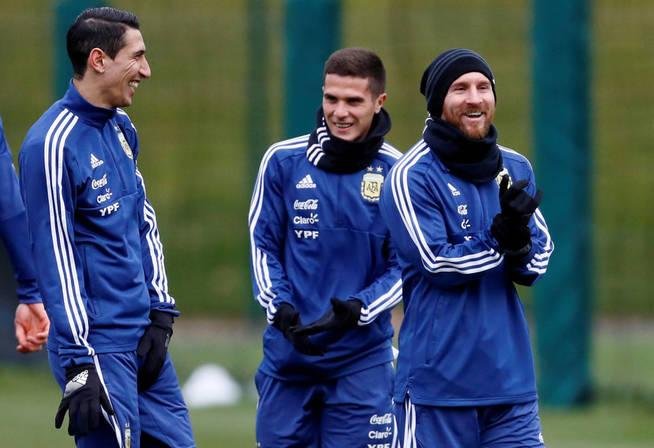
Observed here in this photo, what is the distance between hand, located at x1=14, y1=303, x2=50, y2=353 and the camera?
686 cm

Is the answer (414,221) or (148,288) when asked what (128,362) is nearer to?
(148,288)

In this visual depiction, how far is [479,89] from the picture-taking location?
6.18 m

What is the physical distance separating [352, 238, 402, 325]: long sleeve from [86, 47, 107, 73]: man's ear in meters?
1.60

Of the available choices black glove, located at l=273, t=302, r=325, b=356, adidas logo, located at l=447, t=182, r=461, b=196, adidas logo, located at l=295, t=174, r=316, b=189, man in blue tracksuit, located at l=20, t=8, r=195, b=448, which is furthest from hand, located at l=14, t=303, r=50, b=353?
adidas logo, located at l=447, t=182, r=461, b=196

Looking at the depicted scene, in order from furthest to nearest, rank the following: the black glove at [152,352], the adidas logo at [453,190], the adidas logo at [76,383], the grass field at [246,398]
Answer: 1. the grass field at [246,398]
2. the black glove at [152,352]
3. the adidas logo at [453,190]
4. the adidas logo at [76,383]

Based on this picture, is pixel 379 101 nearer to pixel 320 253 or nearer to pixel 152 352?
pixel 320 253

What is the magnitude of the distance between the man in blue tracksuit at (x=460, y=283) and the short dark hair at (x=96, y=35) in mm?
1218

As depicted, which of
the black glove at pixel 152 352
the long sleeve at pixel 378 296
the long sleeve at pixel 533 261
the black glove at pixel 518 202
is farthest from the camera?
the long sleeve at pixel 378 296

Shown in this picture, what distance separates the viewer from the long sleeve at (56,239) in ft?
19.6

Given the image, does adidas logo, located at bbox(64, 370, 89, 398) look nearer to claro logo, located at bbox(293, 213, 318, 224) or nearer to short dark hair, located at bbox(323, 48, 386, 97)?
claro logo, located at bbox(293, 213, 318, 224)

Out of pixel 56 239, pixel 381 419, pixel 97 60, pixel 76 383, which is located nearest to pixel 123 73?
pixel 97 60

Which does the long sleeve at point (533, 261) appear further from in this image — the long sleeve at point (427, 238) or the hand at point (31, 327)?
the hand at point (31, 327)

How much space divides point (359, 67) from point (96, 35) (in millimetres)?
1392

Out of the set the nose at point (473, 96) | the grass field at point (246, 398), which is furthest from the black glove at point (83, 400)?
the grass field at point (246, 398)
